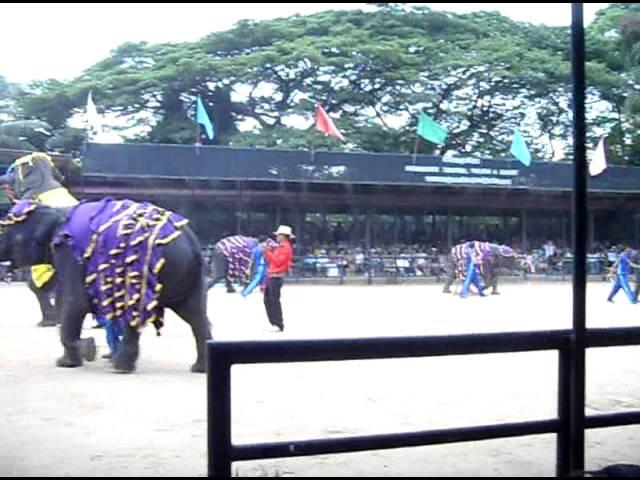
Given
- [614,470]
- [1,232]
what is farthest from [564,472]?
[1,232]

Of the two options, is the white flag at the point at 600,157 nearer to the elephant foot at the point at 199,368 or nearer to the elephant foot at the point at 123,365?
the elephant foot at the point at 199,368

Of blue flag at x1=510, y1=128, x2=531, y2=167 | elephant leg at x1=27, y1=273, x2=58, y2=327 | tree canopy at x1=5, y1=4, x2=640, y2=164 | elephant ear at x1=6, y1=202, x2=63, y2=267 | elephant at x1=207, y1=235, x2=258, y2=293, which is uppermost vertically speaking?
tree canopy at x1=5, y1=4, x2=640, y2=164

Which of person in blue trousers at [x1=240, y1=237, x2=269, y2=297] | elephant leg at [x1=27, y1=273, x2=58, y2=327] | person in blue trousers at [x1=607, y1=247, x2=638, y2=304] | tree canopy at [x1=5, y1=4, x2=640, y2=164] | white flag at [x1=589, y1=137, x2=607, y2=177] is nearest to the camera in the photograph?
elephant leg at [x1=27, y1=273, x2=58, y2=327]

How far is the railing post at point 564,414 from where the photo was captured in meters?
4.88

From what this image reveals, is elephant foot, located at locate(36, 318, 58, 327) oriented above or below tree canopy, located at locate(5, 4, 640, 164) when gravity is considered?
below

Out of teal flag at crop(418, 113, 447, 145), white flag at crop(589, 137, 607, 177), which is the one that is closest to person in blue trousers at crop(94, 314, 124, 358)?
white flag at crop(589, 137, 607, 177)

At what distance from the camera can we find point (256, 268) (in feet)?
72.7

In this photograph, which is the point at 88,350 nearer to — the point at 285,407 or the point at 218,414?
the point at 285,407

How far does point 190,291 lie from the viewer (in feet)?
31.4

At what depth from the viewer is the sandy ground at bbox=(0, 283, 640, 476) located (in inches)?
216

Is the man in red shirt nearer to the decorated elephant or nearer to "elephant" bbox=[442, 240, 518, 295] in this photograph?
the decorated elephant

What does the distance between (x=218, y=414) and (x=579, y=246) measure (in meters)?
2.00

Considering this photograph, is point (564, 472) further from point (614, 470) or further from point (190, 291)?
point (190, 291)

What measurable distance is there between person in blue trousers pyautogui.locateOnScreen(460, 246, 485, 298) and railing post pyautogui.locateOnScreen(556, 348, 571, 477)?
1772 centimetres
